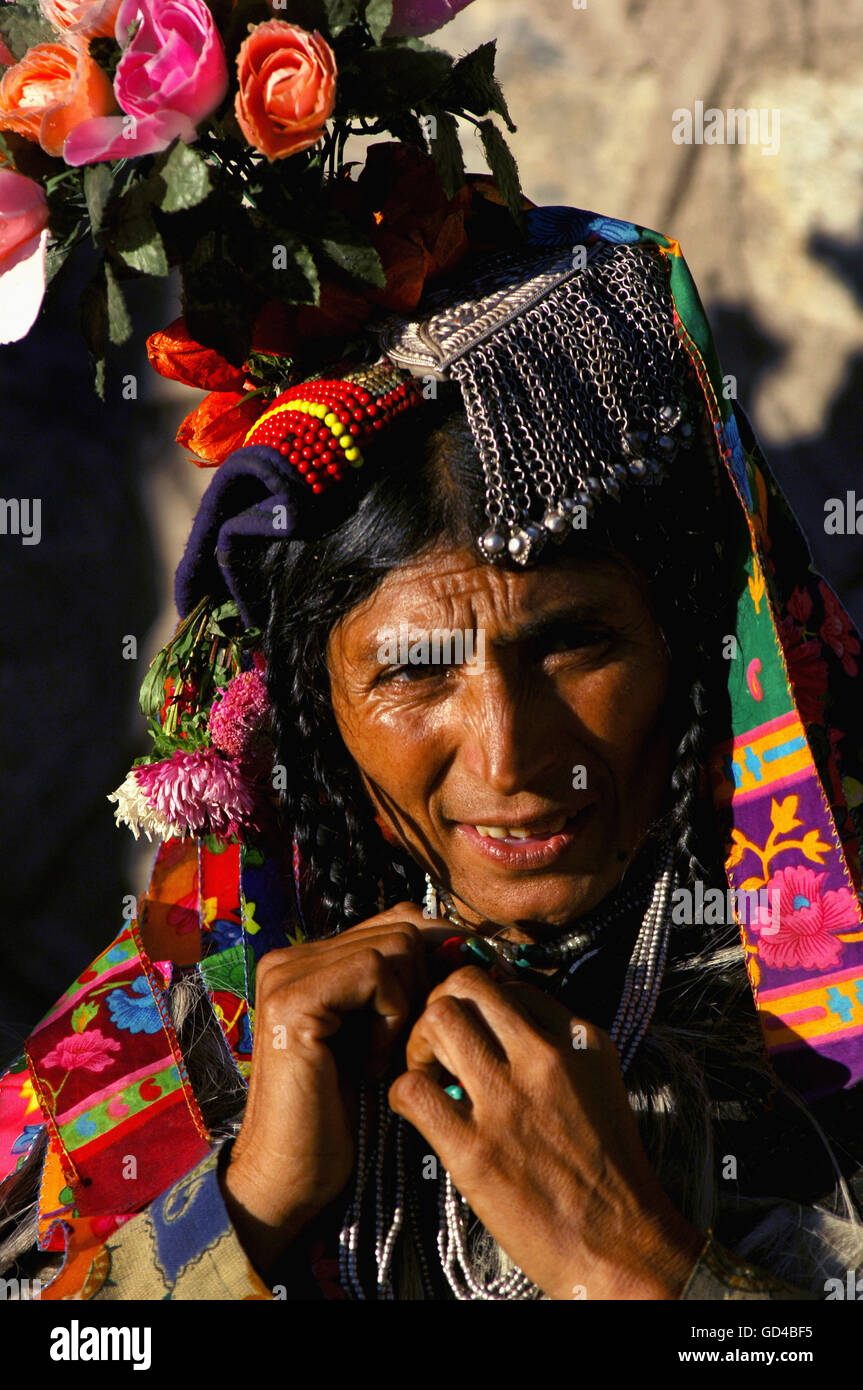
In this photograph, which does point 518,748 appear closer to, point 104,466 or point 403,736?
point 403,736

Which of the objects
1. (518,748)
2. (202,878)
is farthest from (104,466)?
(518,748)

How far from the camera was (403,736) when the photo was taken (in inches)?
74.8

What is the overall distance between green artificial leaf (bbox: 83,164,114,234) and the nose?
2.79ft

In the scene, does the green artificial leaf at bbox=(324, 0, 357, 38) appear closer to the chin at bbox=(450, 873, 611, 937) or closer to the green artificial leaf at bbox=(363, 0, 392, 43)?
the green artificial leaf at bbox=(363, 0, 392, 43)

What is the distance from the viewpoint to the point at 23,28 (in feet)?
5.92

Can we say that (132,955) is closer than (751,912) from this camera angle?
No

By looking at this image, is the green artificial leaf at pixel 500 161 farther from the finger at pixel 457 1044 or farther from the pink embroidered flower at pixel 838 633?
the finger at pixel 457 1044

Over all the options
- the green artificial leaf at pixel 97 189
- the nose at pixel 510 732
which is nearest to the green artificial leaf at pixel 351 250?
the green artificial leaf at pixel 97 189

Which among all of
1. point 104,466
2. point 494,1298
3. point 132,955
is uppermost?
point 104,466

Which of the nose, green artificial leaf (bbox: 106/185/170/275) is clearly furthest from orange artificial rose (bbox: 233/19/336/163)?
the nose

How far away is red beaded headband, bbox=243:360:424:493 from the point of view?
181 centimetres

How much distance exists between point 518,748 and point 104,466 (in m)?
2.03

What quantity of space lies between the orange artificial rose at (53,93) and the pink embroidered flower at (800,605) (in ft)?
4.34

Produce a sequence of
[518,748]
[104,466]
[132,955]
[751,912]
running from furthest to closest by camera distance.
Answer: [104,466]
[132,955]
[751,912]
[518,748]
